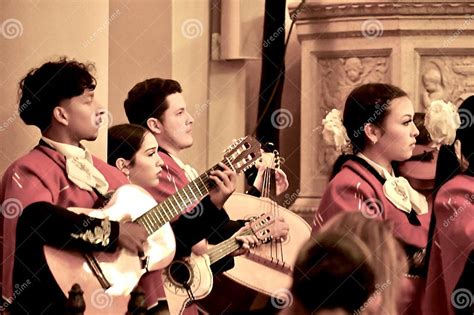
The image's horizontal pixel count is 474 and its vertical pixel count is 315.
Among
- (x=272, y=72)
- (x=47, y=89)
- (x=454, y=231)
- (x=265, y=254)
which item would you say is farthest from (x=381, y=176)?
(x=272, y=72)

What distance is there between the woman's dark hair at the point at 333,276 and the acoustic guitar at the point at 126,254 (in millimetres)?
2111

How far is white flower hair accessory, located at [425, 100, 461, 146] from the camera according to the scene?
23.3 ft

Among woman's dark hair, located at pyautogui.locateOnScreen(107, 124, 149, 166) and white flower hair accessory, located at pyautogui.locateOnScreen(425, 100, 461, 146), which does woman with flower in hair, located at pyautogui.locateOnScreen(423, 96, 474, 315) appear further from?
woman's dark hair, located at pyautogui.locateOnScreen(107, 124, 149, 166)

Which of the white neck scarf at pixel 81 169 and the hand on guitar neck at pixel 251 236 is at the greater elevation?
the white neck scarf at pixel 81 169

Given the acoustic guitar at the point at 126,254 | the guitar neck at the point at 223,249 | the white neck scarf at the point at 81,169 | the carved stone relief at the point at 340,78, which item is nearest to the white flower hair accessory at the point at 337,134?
the guitar neck at the point at 223,249

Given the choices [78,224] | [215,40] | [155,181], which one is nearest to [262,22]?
[215,40]

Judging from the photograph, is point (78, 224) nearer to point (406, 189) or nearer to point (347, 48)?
point (406, 189)

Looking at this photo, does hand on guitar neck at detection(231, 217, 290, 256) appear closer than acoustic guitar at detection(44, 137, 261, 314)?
No

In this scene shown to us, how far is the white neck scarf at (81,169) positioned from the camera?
18.6 ft

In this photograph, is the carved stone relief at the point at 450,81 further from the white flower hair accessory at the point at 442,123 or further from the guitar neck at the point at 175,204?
the guitar neck at the point at 175,204

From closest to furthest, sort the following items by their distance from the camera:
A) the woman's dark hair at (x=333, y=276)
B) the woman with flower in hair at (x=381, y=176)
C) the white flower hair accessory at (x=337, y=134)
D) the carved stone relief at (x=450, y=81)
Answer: the woman's dark hair at (x=333, y=276)
the woman with flower in hair at (x=381, y=176)
the white flower hair accessory at (x=337, y=134)
the carved stone relief at (x=450, y=81)

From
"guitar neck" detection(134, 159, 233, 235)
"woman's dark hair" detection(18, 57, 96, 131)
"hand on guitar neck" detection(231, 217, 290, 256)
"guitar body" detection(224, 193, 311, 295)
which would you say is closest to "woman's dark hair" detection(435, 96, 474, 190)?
"guitar neck" detection(134, 159, 233, 235)

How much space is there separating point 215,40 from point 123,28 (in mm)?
887

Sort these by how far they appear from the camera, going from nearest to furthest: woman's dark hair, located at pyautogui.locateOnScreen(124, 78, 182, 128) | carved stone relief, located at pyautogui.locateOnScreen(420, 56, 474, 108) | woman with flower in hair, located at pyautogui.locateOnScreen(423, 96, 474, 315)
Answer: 1. woman with flower in hair, located at pyautogui.locateOnScreen(423, 96, 474, 315)
2. woman's dark hair, located at pyautogui.locateOnScreen(124, 78, 182, 128)
3. carved stone relief, located at pyautogui.locateOnScreen(420, 56, 474, 108)
